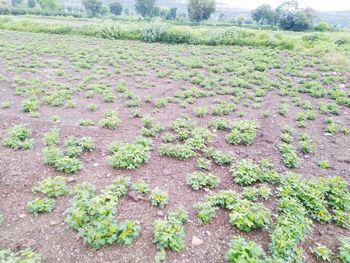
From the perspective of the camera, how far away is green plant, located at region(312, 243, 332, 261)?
3936mm

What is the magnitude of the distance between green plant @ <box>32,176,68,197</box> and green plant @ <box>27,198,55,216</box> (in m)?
0.23

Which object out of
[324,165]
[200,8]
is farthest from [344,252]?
[200,8]

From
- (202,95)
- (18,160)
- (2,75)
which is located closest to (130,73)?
(202,95)

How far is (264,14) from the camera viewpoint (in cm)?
7175

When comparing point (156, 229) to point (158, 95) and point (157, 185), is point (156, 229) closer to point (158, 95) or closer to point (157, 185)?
point (157, 185)

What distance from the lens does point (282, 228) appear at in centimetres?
409

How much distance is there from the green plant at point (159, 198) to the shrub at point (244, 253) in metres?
1.35

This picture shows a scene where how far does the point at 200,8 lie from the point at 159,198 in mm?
55363

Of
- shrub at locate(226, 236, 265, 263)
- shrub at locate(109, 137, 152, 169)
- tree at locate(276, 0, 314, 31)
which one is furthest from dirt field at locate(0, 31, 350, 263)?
tree at locate(276, 0, 314, 31)

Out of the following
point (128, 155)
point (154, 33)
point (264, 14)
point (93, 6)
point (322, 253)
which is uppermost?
point (93, 6)

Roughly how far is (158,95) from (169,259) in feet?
23.7

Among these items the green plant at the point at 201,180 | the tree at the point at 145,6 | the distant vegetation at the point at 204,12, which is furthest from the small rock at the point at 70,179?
the tree at the point at 145,6

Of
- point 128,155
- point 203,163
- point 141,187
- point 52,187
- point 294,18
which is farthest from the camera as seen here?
point 294,18

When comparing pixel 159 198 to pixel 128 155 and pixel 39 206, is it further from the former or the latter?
pixel 39 206
